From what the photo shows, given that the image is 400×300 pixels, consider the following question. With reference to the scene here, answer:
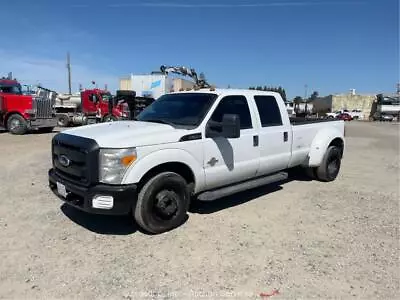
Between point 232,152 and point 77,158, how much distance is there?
7.45 feet

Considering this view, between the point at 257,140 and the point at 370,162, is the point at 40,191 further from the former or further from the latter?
the point at 370,162

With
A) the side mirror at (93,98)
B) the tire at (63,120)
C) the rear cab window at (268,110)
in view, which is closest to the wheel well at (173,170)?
the rear cab window at (268,110)

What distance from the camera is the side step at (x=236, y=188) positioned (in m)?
5.53

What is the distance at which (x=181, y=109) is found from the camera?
19.6 feet

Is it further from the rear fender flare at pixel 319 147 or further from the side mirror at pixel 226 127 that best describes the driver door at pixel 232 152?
the rear fender flare at pixel 319 147

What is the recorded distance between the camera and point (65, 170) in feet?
16.9

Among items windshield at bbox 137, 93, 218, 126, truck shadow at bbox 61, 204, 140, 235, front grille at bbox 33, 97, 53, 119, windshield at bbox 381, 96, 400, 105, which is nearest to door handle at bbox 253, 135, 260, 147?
windshield at bbox 137, 93, 218, 126

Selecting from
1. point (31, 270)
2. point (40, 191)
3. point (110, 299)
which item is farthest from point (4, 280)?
point (40, 191)

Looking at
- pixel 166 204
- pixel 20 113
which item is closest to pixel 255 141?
pixel 166 204

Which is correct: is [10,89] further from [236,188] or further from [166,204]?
[166,204]

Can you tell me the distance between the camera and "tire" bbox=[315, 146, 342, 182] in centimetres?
816

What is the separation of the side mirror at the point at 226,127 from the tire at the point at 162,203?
85 cm

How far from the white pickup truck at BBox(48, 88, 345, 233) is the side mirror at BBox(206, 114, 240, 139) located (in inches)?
0.5

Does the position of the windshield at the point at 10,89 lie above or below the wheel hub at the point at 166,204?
above
